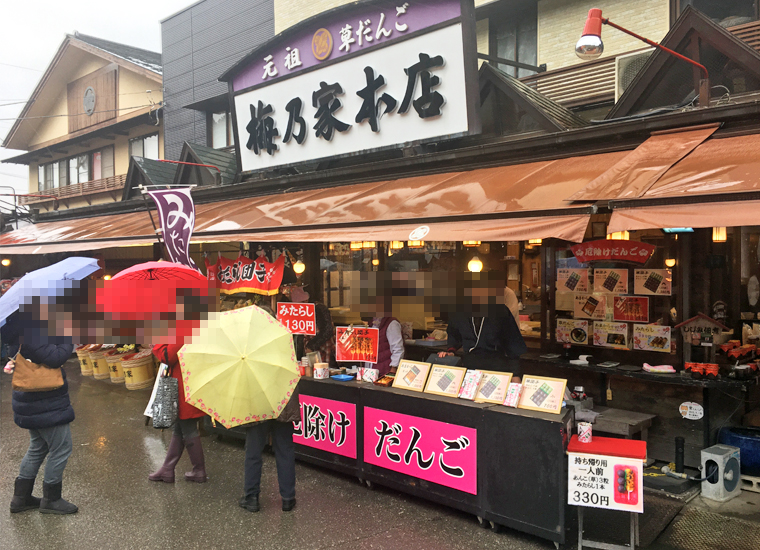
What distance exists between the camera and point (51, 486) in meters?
5.61

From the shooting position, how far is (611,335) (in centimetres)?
819

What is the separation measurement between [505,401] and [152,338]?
3728mm

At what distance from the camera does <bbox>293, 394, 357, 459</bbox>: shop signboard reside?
20.8ft

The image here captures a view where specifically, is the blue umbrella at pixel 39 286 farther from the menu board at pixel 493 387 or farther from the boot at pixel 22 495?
the menu board at pixel 493 387

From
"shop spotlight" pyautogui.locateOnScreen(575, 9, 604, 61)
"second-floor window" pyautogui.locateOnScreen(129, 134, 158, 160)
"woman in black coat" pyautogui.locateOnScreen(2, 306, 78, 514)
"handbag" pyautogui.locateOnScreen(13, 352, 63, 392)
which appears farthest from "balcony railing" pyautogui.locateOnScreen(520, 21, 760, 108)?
"second-floor window" pyautogui.locateOnScreen(129, 134, 158, 160)

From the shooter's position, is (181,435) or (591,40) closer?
(591,40)

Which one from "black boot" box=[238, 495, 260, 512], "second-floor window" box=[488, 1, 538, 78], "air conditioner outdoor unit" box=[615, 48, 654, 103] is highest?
"second-floor window" box=[488, 1, 538, 78]

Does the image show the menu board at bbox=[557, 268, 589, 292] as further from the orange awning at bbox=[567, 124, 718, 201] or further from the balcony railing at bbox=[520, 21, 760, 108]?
the orange awning at bbox=[567, 124, 718, 201]

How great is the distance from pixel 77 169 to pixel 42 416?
22.1m

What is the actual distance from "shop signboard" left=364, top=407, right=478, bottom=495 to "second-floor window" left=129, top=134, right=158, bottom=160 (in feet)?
57.2

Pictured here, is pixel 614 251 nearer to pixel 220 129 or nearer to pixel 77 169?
pixel 220 129

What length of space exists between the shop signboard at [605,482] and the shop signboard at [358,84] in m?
4.23

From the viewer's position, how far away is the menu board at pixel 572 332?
334 inches

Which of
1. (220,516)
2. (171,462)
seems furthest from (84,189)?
(220,516)
